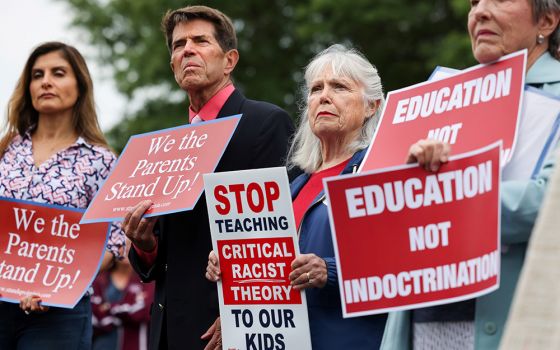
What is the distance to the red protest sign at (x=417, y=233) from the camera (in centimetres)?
301

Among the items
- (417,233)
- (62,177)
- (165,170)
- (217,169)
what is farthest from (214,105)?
(417,233)

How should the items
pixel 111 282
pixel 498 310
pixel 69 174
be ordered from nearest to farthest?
pixel 498 310 → pixel 69 174 → pixel 111 282

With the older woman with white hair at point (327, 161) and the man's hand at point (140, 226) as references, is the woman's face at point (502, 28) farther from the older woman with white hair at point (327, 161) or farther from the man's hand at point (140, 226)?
the man's hand at point (140, 226)

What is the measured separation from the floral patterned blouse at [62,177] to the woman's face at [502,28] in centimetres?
286

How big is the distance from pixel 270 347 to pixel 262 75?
15.6 m

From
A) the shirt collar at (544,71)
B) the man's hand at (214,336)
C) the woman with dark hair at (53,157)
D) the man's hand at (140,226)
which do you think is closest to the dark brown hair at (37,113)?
the woman with dark hair at (53,157)

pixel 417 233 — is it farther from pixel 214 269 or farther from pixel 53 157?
pixel 53 157

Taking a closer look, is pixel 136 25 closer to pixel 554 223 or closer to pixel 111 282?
pixel 111 282

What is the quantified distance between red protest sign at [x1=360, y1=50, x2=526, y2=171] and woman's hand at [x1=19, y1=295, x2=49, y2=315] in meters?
2.42

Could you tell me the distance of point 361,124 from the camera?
4664 mm

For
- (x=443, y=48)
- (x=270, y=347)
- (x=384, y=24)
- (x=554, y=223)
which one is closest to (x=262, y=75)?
(x=384, y=24)

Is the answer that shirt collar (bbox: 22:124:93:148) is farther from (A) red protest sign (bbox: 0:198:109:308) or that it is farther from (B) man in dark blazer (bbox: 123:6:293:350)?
(B) man in dark blazer (bbox: 123:6:293:350)

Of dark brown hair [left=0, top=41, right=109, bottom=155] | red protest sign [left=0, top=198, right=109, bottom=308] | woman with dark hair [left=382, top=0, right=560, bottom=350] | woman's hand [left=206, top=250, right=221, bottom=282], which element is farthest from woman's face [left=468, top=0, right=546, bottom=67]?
dark brown hair [left=0, top=41, right=109, bottom=155]

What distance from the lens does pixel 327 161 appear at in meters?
4.64
